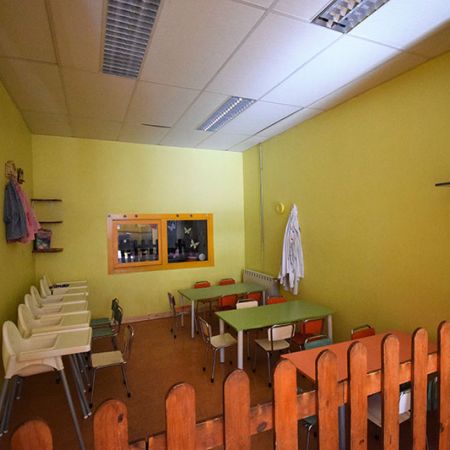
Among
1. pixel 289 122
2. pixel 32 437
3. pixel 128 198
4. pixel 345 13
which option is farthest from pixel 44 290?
pixel 345 13

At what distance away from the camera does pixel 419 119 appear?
2605mm

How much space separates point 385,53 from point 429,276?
1.95 metres

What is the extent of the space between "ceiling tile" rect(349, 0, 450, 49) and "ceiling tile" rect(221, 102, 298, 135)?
4.55 ft

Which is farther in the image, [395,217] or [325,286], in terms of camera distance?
[325,286]

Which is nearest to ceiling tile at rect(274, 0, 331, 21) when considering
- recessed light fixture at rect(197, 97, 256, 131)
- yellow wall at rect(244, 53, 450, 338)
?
yellow wall at rect(244, 53, 450, 338)

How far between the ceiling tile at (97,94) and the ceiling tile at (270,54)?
0.96m

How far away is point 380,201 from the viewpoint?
299 centimetres

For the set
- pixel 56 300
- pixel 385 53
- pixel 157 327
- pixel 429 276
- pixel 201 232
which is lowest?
pixel 157 327

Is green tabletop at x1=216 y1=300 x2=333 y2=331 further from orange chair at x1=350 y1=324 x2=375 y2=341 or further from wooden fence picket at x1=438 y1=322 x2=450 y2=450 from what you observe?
wooden fence picket at x1=438 y1=322 x2=450 y2=450

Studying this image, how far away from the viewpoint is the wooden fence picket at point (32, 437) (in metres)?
0.71

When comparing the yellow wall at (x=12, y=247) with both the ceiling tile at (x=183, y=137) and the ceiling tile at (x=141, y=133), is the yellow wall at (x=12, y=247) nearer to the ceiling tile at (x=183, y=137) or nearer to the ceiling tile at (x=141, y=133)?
the ceiling tile at (x=141, y=133)

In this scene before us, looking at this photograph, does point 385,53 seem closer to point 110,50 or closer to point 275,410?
point 110,50

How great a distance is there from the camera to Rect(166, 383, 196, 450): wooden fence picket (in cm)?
85

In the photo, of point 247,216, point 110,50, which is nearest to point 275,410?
point 110,50
